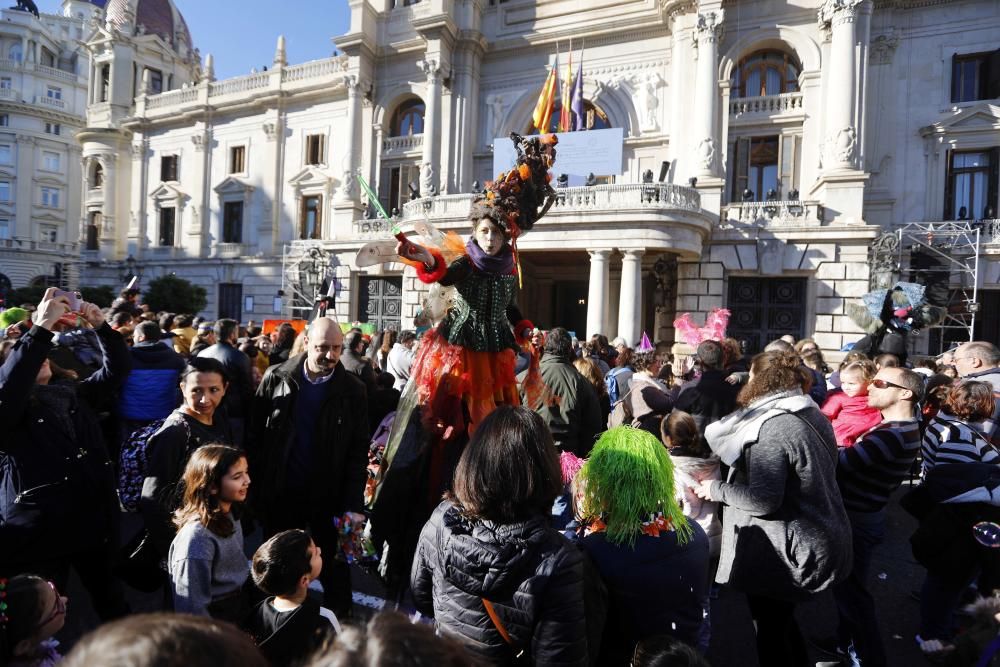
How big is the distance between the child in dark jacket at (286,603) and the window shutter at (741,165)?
19931mm

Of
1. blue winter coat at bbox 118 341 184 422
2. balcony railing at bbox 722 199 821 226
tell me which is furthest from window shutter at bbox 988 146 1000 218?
blue winter coat at bbox 118 341 184 422

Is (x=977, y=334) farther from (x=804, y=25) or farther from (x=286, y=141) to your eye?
(x=286, y=141)

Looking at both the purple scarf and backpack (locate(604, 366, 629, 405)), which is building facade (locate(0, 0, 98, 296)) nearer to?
backpack (locate(604, 366, 629, 405))

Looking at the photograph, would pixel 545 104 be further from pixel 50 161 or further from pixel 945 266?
pixel 50 161

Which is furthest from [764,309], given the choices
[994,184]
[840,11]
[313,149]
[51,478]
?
[313,149]

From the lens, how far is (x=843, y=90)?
664 inches

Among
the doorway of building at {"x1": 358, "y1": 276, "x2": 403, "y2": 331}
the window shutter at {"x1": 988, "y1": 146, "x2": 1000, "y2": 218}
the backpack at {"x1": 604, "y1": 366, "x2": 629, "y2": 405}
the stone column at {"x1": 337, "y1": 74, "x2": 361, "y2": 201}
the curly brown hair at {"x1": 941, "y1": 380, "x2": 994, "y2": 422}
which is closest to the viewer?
the curly brown hair at {"x1": 941, "y1": 380, "x2": 994, "y2": 422}

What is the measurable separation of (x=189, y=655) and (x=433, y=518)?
134 cm

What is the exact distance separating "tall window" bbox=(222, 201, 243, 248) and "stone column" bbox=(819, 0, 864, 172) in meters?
25.1

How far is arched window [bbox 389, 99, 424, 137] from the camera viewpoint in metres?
24.0

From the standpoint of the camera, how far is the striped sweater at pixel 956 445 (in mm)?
3408

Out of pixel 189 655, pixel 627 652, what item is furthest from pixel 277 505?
pixel 189 655

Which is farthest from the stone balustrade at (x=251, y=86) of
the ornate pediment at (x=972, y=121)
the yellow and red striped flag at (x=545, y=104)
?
the ornate pediment at (x=972, y=121)

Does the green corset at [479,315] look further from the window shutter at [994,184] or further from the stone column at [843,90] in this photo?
the window shutter at [994,184]
